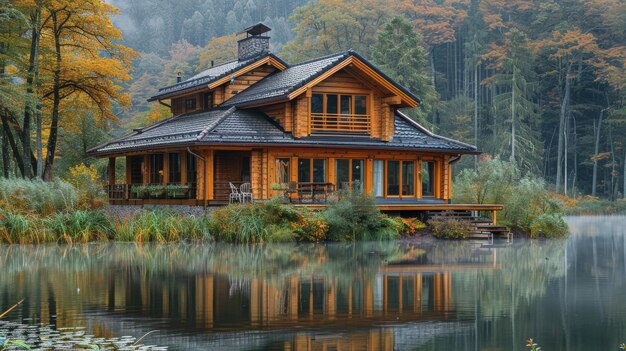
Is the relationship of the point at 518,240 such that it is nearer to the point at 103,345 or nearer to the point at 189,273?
the point at 189,273

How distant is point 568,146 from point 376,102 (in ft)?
121

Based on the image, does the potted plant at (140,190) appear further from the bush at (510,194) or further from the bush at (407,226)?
the bush at (510,194)

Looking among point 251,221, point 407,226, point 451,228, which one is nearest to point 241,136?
point 251,221

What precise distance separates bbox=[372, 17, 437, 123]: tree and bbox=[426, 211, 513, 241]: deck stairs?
24727 mm

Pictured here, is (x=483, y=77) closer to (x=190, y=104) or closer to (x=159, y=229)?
(x=190, y=104)

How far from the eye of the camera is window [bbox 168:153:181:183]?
32.4 m

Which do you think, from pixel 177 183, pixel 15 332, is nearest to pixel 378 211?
pixel 177 183

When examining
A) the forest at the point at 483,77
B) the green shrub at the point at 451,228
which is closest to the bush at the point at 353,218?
the green shrub at the point at 451,228

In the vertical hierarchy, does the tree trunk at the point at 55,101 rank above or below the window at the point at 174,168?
above

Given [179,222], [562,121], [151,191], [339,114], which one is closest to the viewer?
[179,222]

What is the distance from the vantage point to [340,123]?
103 ft

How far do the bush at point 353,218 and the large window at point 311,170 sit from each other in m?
3.74

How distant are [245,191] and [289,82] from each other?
4474 mm

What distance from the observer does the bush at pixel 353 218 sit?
25984 mm
